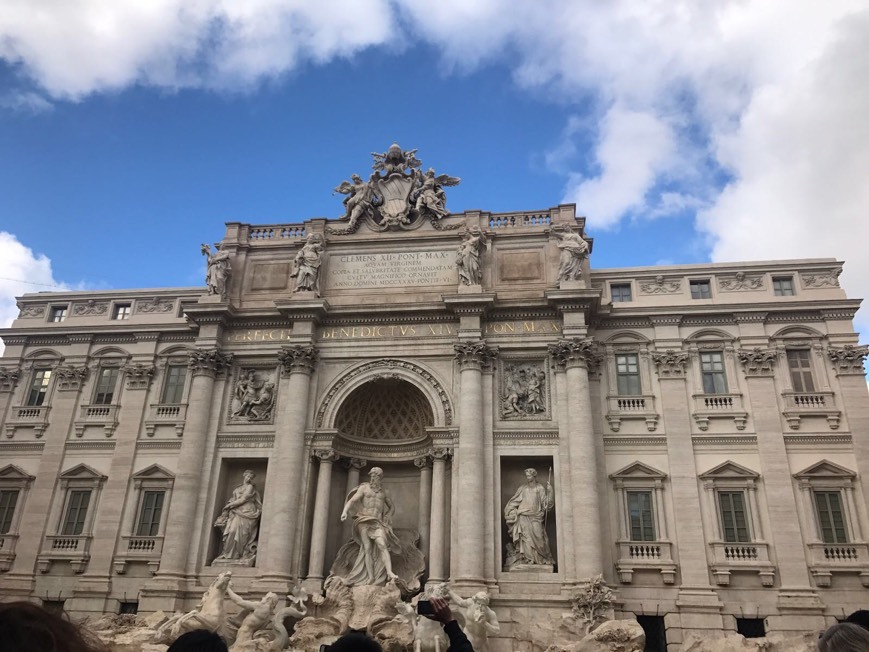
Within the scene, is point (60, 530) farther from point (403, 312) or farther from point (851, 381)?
point (851, 381)

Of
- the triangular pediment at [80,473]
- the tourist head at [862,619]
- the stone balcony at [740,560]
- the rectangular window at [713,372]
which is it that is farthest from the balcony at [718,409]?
the triangular pediment at [80,473]

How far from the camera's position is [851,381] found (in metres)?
25.0

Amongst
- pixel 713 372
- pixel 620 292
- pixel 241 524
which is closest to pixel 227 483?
pixel 241 524

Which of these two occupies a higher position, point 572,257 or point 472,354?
point 572,257

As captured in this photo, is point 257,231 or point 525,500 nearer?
point 525,500

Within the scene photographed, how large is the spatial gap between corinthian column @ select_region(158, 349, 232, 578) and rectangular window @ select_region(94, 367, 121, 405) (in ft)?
13.3

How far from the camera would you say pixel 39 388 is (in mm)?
29859

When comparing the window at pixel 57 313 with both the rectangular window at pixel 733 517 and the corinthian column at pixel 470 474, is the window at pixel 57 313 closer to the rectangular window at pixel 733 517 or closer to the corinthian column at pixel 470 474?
the corinthian column at pixel 470 474

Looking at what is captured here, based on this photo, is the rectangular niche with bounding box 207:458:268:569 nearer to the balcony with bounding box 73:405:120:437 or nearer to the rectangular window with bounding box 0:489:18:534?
the balcony with bounding box 73:405:120:437

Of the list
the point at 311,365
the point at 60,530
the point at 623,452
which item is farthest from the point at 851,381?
the point at 60,530

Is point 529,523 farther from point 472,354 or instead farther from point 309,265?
point 309,265

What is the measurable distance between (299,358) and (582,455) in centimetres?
1086

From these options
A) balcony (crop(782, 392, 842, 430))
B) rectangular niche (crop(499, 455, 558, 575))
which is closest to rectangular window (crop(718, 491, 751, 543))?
balcony (crop(782, 392, 842, 430))

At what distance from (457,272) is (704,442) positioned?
10915mm
